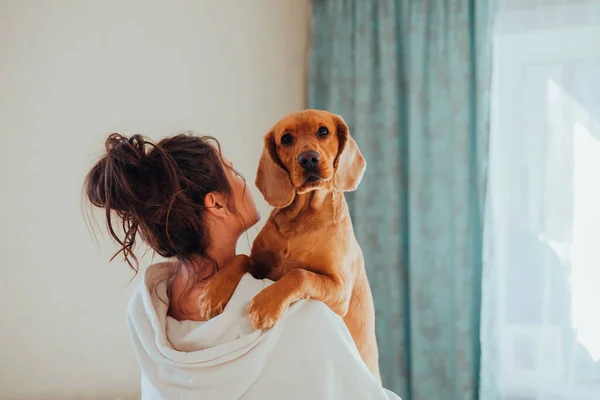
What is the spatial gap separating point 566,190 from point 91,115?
6.14 ft

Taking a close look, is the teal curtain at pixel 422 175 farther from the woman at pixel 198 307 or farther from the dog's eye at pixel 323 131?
the woman at pixel 198 307

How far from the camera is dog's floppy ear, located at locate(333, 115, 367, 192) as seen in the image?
1445 millimetres

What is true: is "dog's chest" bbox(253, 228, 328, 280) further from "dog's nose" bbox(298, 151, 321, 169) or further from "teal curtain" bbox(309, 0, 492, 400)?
"teal curtain" bbox(309, 0, 492, 400)

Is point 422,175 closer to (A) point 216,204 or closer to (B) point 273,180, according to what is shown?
(B) point 273,180

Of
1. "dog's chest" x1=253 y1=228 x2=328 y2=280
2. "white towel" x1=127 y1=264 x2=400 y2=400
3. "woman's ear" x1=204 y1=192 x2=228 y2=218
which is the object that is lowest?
"white towel" x1=127 y1=264 x2=400 y2=400

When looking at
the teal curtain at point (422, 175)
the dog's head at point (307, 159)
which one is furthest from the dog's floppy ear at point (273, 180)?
the teal curtain at point (422, 175)

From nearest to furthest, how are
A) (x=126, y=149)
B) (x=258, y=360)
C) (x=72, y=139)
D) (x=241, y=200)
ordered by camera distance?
(x=258, y=360) → (x=126, y=149) → (x=241, y=200) → (x=72, y=139)

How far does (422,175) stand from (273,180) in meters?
1.32

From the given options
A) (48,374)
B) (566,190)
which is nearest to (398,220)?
(566,190)

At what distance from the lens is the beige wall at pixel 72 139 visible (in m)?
1.98

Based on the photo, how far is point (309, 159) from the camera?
139 cm

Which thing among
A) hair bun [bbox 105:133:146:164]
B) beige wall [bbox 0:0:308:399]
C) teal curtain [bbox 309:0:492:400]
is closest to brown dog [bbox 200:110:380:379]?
hair bun [bbox 105:133:146:164]

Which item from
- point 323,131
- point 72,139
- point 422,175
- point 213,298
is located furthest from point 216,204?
point 422,175

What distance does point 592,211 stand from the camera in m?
2.34
